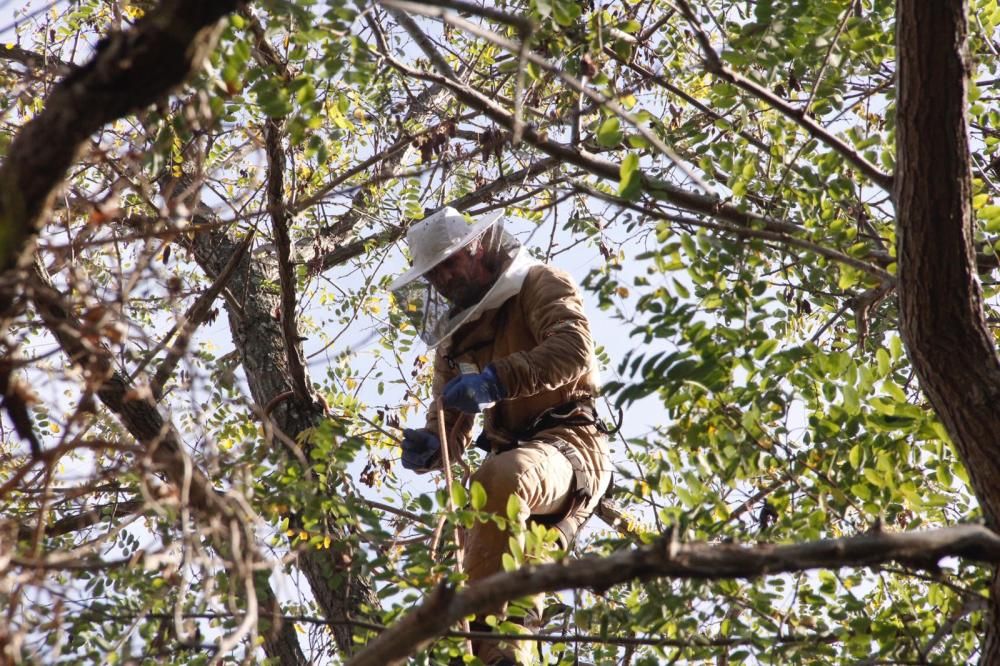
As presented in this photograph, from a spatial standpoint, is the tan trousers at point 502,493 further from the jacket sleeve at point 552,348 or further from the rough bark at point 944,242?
the rough bark at point 944,242

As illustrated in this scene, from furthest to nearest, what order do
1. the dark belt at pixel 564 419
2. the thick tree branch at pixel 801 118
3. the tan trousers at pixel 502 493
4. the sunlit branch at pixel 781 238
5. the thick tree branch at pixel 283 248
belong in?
the dark belt at pixel 564 419, the thick tree branch at pixel 283 248, the tan trousers at pixel 502 493, the thick tree branch at pixel 801 118, the sunlit branch at pixel 781 238

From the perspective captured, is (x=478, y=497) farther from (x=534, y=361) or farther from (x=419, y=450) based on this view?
(x=419, y=450)

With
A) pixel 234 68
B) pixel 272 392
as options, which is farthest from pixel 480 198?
pixel 234 68

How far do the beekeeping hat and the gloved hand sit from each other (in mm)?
438

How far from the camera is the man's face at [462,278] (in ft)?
16.2

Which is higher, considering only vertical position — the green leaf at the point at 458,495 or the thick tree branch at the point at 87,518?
the thick tree branch at the point at 87,518

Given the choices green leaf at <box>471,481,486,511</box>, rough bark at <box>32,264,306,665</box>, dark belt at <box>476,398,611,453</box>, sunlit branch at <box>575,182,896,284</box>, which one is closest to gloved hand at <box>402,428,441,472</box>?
dark belt at <box>476,398,611,453</box>

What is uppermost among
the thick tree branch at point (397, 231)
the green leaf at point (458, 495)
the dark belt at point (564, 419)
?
the thick tree branch at point (397, 231)

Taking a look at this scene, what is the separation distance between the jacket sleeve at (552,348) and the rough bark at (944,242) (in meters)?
1.82

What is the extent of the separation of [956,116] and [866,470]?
0.91 meters

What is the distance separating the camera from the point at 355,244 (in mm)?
6105

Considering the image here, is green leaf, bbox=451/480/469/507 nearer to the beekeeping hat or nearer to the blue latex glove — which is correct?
the blue latex glove

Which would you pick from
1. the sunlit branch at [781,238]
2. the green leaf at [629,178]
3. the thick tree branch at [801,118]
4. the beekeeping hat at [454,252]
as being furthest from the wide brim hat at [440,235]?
the green leaf at [629,178]

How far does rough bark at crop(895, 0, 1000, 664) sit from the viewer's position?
2.49 meters
